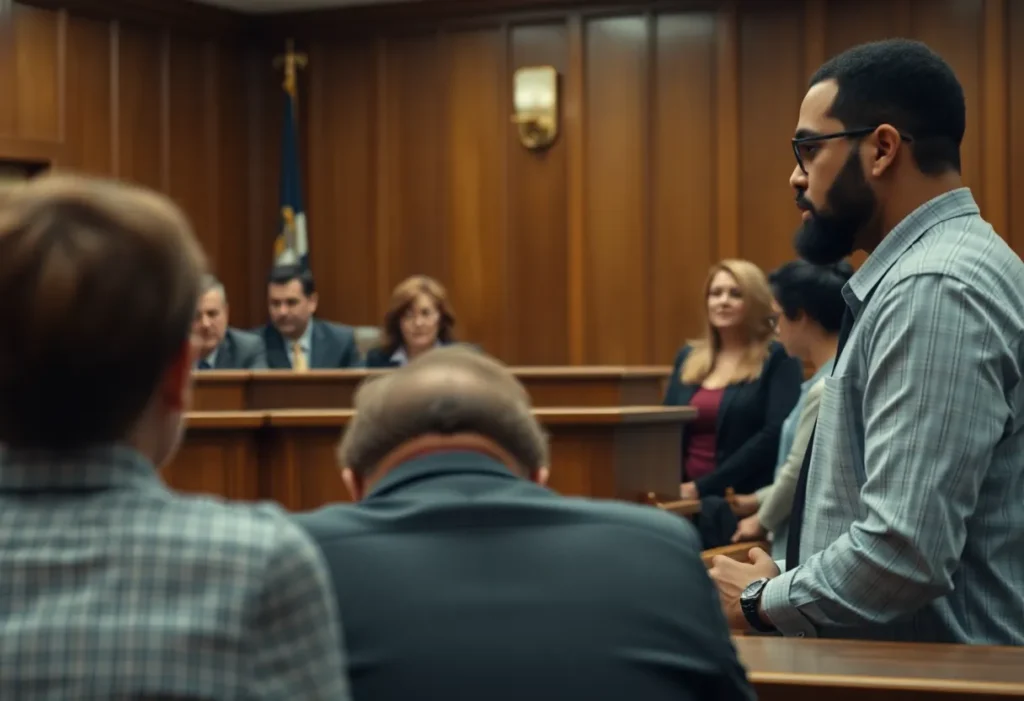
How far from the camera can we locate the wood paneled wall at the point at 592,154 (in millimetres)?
9172

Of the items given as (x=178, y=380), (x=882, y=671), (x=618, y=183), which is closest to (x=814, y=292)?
(x=882, y=671)

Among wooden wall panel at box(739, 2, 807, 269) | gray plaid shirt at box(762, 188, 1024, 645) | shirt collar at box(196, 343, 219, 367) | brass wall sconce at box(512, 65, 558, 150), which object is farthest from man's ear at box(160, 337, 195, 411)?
brass wall sconce at box(512, 65, 558, 150)

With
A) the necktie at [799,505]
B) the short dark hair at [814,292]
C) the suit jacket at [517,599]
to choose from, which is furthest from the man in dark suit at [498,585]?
the short dark hair at [814,292]

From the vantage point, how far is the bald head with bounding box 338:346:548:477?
1.62 meters

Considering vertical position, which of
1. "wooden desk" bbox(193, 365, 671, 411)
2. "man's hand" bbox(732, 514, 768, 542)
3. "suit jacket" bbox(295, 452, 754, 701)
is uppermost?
"suit jacket" bbox(295, 452, 754, 701)

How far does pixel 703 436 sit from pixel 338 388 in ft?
5.42

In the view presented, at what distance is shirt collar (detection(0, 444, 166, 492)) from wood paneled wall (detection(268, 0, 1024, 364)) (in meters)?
8.38

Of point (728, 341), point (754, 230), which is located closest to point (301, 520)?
point (728, 341)

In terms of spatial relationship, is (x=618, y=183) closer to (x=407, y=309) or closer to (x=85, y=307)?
(x=407, y=309)

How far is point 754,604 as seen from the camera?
227 cm

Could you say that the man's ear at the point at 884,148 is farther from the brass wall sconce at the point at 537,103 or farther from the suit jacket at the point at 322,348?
the brass wall sconce at the point at 537,103

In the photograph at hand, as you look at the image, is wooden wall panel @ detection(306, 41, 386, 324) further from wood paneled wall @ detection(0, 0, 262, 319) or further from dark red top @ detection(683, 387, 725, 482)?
dark red top @ detection(683, 387, 725, 482)

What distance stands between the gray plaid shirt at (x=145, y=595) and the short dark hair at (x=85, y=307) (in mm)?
40

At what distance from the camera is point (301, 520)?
152cm
